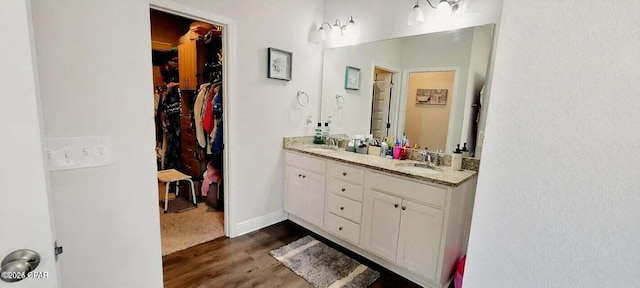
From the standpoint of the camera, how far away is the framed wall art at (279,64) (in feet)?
8.45

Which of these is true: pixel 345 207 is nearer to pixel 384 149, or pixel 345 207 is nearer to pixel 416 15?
pixel 384 149

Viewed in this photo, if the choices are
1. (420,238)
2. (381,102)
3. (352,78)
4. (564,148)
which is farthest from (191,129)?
(564,148)

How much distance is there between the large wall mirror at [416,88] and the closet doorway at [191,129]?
4.11 ft

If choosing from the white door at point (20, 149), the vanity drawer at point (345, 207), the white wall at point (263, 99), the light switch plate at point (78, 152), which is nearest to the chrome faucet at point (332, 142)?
the white wall at point (263, 99)

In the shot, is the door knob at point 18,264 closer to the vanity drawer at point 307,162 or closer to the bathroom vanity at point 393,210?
the bathroom vanity at point 393,210

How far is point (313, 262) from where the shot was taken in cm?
223

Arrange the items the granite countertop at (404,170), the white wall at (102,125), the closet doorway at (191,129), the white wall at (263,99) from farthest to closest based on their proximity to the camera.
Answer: the closet doorway at (191,129), the white wall at (263,99), the granite countertop at (404,170), the white wall at (102,125)

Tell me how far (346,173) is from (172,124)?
3.03m

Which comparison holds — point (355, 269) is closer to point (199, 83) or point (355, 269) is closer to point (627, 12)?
point (627, 12)

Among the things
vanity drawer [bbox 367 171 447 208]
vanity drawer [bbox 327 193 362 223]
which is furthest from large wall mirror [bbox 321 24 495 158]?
vanity drawer [bbox 327 193 362 223]

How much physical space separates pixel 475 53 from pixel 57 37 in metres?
2.42

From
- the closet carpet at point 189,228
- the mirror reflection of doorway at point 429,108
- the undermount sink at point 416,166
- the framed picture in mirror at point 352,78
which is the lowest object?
the closet carpet at point 189,228

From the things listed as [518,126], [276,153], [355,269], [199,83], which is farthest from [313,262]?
[199,83]

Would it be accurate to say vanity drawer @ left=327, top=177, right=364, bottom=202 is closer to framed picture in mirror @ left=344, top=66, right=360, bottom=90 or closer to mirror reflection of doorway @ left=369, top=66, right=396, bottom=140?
mirror reflection of doorway @ left=369, top=66, right=396, bottom=140
